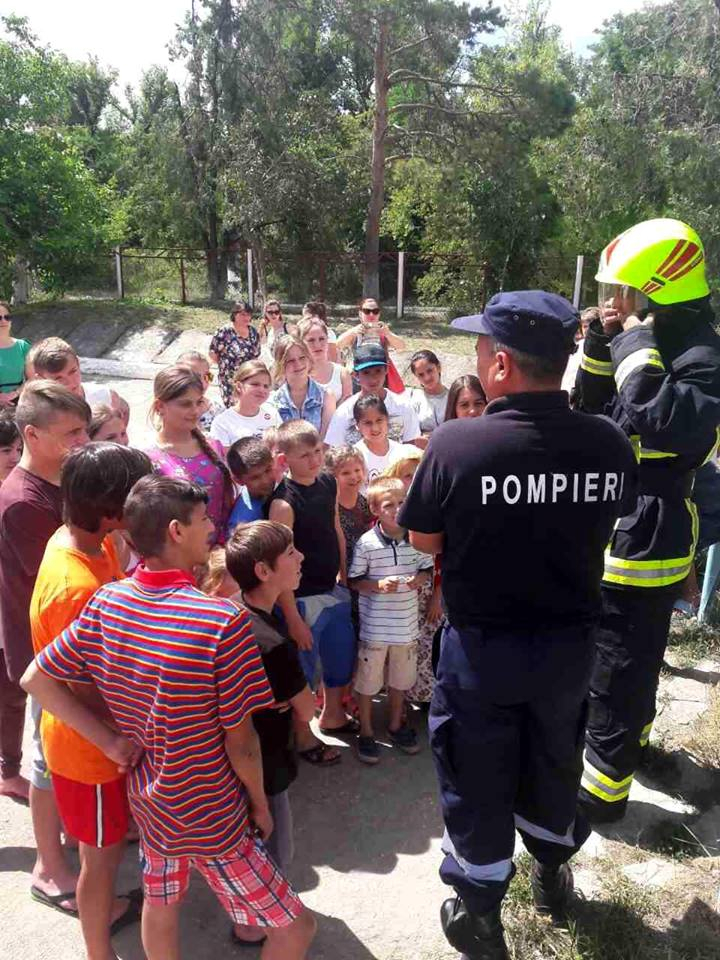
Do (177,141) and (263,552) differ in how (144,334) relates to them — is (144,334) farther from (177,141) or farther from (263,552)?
(263,552)

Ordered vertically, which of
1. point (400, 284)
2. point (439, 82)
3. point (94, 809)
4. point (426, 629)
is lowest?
point (426, 629)

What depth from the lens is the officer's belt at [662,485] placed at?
2.74 m

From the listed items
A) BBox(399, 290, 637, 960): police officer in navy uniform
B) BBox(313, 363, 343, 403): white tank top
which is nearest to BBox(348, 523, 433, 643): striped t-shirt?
BBox(399, 290, 637, 960): police officer in navy uniform

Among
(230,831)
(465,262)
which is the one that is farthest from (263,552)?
(465,262)

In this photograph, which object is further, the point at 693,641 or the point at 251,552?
the point at 693,641

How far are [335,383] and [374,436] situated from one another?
1460 millimetres

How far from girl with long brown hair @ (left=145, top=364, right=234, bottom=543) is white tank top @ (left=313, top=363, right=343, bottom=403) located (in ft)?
6.21

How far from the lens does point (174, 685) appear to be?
5.92ft

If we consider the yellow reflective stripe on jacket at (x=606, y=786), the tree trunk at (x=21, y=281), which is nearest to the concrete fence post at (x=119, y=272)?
the tree trunk at (x=21, y=281)

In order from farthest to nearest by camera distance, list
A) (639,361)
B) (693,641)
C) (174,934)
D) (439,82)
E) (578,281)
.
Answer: (578,281)
(439,82)
(693,641)
(639,361)
(174,934)

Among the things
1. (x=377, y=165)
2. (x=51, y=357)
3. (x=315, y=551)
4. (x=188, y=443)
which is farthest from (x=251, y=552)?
(x=377, y=165)

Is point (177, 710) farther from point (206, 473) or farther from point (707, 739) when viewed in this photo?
point (707, 739)

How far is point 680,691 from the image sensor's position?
3.90 metres

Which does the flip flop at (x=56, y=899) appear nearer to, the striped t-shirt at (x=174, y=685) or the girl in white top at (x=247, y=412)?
the striped t-shirt at (x=174, y=685)
